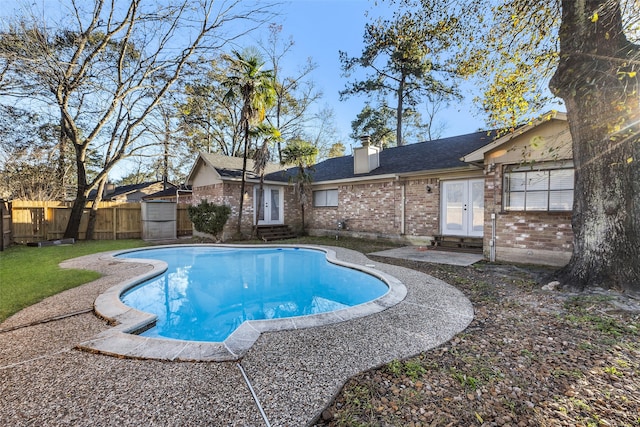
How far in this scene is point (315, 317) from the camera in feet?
13.0

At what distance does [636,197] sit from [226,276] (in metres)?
8.78

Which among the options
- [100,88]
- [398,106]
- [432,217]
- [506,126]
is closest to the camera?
[506,126]

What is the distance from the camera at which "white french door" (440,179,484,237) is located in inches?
380

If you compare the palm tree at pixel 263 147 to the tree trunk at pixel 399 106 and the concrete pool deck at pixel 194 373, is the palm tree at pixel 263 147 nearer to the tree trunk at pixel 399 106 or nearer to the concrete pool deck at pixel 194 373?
the concrete pool deck at pixel 194 373

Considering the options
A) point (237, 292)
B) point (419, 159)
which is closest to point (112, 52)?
point (237, 292)

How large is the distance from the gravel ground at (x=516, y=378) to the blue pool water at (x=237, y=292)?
2.36 metres

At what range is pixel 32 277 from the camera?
6.17 m

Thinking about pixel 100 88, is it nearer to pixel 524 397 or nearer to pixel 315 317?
pixel 315 317

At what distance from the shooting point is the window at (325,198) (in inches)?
565

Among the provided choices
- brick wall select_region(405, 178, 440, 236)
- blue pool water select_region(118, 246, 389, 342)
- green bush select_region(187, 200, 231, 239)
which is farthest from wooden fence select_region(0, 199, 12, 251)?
brick wall select_region(405, 178, 440, 236)

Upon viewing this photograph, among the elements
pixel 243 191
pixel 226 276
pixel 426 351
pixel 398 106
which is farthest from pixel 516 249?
pixel 398 106

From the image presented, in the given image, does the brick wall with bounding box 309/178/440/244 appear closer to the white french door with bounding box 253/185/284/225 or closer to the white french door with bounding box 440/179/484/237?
the white french door with bounding box 440/179/484/237

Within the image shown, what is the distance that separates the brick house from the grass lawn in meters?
6.36

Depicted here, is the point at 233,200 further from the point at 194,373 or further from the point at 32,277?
the point at 194,373
